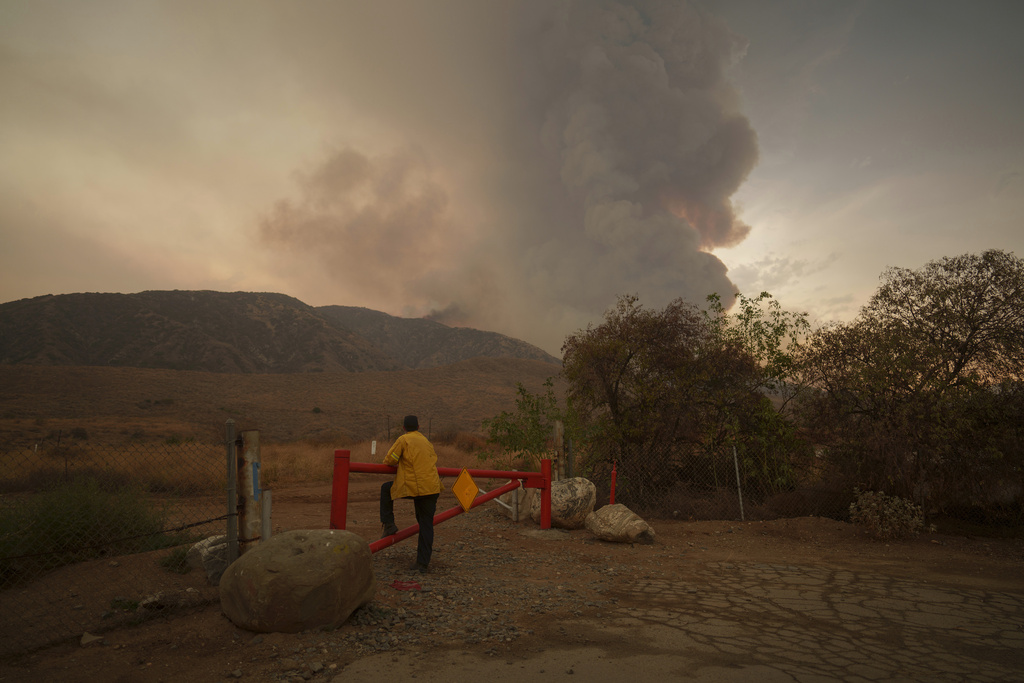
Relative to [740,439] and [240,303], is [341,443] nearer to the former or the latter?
[740,439]

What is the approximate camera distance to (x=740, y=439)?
11.4 metres

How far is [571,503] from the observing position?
31.8 feet

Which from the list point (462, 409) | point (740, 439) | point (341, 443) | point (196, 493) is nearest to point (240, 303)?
point (462, 409)

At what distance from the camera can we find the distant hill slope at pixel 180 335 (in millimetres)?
85562

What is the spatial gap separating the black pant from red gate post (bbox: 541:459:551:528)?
2.85 meters

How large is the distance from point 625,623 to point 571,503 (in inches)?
186

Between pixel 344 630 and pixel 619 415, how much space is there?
9.09 m

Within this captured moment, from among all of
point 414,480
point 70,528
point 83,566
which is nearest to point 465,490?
point 414,480

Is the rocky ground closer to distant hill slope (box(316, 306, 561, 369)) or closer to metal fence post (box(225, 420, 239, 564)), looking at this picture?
metal fence post (box(225, 420, 239, 564))

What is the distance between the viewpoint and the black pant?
634 cm

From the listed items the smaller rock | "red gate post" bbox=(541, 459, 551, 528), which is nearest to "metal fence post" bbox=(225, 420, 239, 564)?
the smaller rock

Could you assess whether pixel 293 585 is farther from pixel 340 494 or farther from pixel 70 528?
pixel 70 528

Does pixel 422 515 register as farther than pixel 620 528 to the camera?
No

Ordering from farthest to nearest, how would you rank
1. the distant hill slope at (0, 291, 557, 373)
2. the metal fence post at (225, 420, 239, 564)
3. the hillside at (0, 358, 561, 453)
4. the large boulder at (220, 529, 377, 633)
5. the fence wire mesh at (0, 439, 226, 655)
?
the distant hill slope at (0, 291, 557, 373)
the hillside at (0, 358, 561, 453)
the metal fence post at (225, 420, 239, 564)
the fence wire mesh at (0, 439, 226, 655)
the large boulder at (220, 529, 377, 633)
